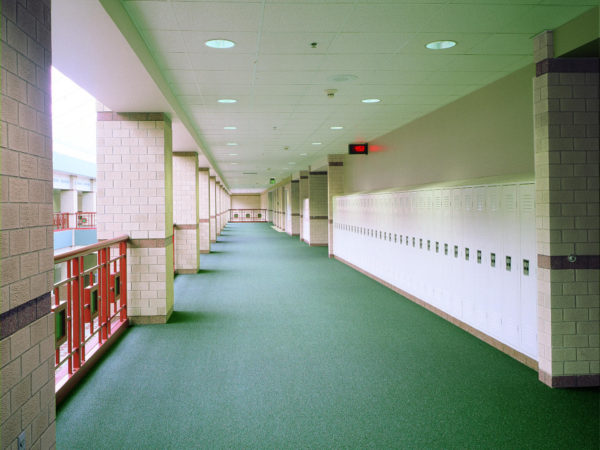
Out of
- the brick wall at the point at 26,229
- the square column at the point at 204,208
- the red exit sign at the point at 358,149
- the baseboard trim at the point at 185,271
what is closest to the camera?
the brick wall at the point at 26,229

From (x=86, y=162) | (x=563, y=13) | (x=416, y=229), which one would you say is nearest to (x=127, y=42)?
(x=563, y=13)

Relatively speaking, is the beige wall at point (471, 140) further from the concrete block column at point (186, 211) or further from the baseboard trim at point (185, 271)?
the baseboard trim at point (185, 271)

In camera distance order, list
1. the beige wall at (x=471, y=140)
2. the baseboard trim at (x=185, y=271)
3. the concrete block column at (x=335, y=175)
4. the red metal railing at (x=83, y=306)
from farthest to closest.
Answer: the concrete block column at (x=335, y=175) → the baseboard trim at (x=185, y=271) → the beige wall at (x=471, y=140) → the red metal railing at (x=83, y=306)

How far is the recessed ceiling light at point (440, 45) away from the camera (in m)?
4.17

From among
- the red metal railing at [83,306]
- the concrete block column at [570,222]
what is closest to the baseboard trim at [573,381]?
the concrete block column at [570,222]

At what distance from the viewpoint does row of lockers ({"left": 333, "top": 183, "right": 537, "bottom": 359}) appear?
14.0 ft

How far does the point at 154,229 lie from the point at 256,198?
4362 cm

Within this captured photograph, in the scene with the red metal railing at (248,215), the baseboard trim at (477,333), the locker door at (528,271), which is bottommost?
the baseboard trim at (477,333)

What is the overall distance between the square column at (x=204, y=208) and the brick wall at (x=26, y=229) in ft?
37.3

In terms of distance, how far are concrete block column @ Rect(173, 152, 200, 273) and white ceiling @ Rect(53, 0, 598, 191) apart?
10.6 feet

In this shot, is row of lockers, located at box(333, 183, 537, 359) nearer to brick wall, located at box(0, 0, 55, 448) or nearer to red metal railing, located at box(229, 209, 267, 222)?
brick wall, located at box(0, 0, 55, 448)

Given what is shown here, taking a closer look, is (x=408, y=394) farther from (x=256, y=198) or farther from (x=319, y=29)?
(x=256, y=198)

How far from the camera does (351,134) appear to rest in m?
9.39

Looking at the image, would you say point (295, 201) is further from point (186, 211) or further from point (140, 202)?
point (140, 202)
